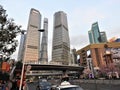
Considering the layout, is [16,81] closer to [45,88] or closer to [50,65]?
[45,88]

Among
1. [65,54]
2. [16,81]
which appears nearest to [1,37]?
[16,81]

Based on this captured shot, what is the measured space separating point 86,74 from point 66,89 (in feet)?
314

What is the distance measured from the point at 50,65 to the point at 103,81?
6083cm

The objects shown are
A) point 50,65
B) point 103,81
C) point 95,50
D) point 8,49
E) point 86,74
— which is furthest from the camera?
point 95,50

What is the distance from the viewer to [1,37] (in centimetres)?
1424

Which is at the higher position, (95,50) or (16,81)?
(95,50)

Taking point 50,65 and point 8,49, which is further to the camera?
point 50,65

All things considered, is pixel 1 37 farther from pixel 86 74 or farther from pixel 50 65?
pixel 86 74

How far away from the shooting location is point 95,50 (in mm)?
113938

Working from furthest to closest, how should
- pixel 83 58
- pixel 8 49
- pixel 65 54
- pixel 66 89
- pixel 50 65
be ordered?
pixel 65 54, pixel 83 58, pixel 50 65, pixel 8 49, pixel 66 89

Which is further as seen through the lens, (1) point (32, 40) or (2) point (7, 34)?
(1) point (32, 40)

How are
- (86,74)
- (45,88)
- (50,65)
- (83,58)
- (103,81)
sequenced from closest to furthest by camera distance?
(45,88) → (103,81) → (50,65) → (86,74) → (83,58)

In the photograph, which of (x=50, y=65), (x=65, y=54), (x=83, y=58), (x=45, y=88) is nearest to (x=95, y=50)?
(x=83, y=58)

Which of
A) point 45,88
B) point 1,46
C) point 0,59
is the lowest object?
point 45,88
